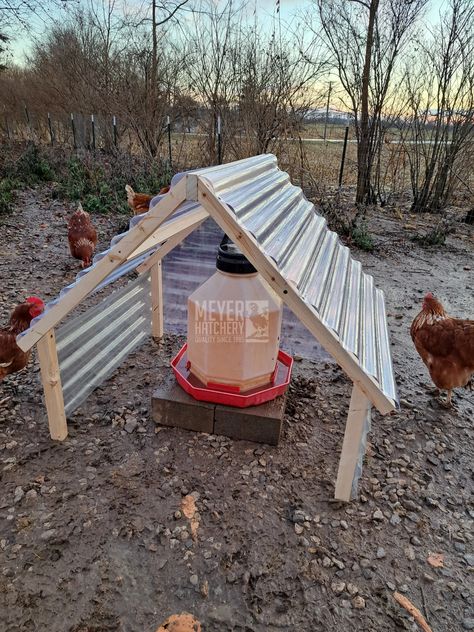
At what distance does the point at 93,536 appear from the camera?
174 cm

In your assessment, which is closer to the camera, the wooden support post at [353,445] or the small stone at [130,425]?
the wooden support post at [353,445]

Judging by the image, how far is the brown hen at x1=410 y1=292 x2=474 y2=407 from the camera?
2430 millimetres

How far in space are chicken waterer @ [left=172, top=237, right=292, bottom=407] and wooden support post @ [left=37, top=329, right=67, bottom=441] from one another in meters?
0.63

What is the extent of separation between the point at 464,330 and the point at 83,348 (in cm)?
225

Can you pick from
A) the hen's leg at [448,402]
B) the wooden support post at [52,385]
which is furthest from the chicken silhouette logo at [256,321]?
the hen's leg at [448,402]

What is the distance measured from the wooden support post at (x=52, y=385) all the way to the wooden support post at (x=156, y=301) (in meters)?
1.18

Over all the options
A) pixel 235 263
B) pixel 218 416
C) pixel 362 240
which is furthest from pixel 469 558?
pixel 362 240

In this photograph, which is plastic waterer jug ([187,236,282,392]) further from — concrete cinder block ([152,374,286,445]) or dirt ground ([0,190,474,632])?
dirt ground ([0,190,474,632])

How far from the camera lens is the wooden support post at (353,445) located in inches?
63.9

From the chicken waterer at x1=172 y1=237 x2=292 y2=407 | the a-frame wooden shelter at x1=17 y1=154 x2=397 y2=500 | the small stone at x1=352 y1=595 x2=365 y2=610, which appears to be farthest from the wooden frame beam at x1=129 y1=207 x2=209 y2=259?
the small stone at x1=352 y1=595 x2=365 y2=610

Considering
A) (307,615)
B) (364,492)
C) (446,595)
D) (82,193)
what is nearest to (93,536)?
(307,615)

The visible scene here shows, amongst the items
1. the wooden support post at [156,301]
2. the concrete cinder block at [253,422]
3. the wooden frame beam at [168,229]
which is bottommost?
the concrete cinder block at [253,422]

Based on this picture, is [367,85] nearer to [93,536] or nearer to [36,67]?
[93,536]

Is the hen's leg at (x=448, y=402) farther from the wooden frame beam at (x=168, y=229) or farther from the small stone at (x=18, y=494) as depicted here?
the small stone at (x=18, y=494)
